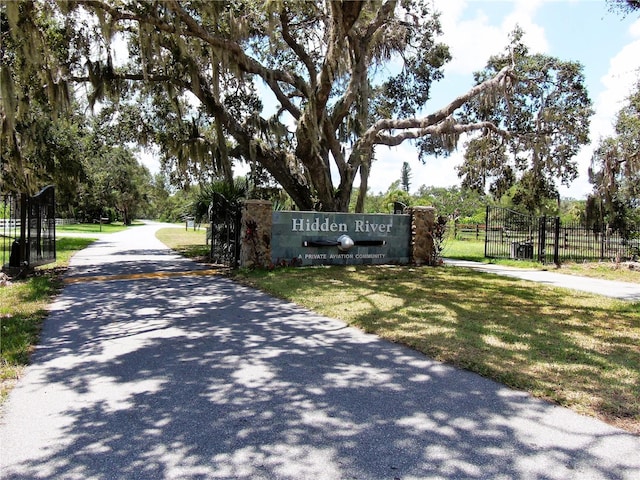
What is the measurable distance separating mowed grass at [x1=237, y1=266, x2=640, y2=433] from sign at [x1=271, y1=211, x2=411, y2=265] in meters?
1.38

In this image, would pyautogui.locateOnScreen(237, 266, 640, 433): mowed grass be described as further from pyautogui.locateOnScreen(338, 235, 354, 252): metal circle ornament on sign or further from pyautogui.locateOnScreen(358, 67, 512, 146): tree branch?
pyautogui.locateOnScreen(358, 67, 512, 146): tree branch

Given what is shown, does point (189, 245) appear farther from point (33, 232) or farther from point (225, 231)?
point (33, 232)

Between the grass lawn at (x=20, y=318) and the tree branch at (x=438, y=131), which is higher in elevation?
the tree branch at (x=438, y=131)

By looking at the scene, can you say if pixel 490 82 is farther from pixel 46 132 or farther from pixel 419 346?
pixel 46 132

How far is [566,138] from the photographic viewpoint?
53.3 feet

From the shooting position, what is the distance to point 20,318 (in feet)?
20.2

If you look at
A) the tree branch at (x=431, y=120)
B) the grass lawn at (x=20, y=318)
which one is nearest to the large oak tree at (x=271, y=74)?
the tree branch at (x=431, y=120)

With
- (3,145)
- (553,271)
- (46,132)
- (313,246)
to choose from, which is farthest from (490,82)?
(46,132)

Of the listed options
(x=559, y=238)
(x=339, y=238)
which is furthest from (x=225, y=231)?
(x=559, y=238)

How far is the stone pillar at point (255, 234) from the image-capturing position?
11336 mm

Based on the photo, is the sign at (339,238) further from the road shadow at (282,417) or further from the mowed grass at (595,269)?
the road shadow at (282,417)

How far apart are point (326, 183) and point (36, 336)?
11121 millimetres

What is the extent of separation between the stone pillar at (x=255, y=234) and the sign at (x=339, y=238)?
273mm

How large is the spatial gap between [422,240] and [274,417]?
10898 mm
